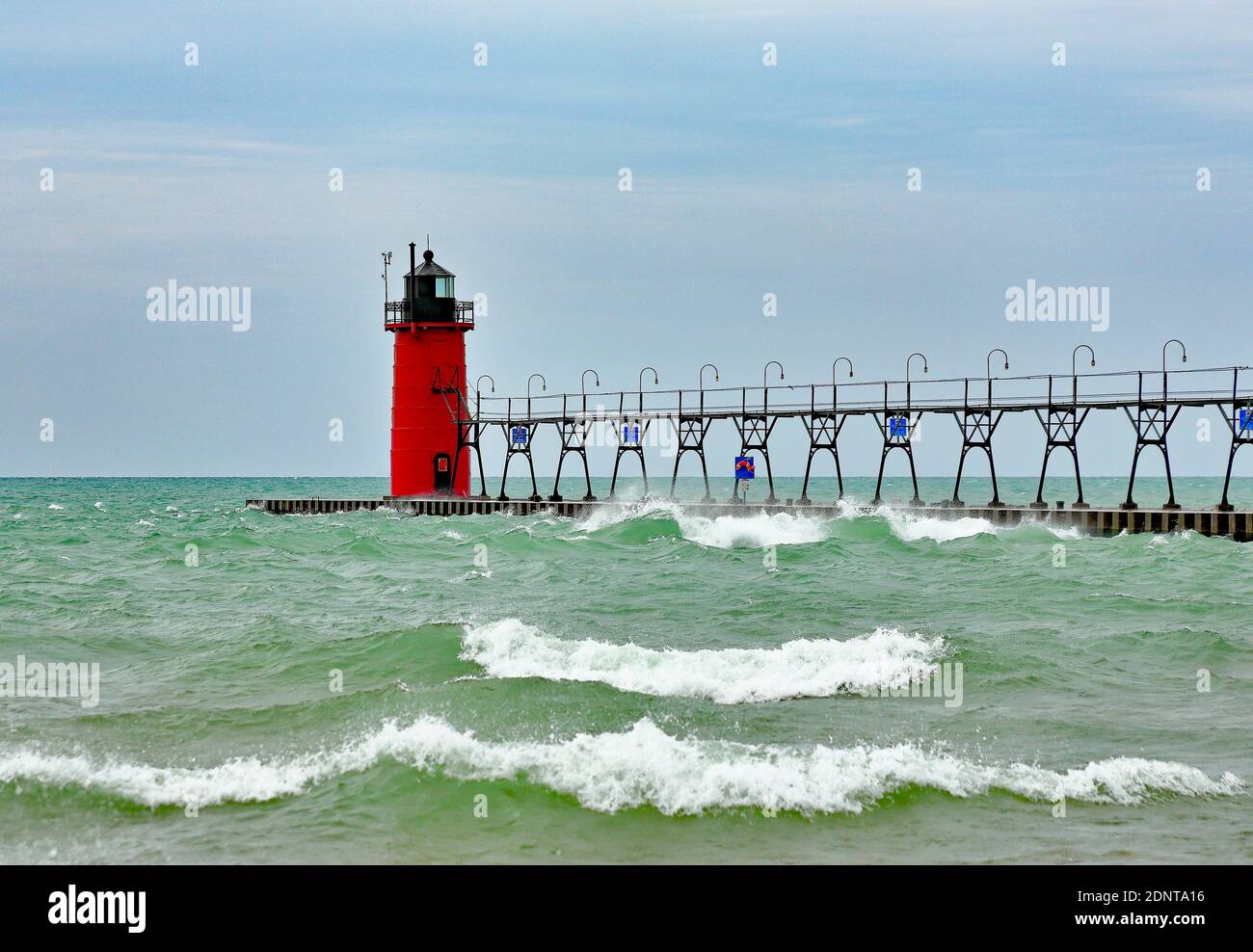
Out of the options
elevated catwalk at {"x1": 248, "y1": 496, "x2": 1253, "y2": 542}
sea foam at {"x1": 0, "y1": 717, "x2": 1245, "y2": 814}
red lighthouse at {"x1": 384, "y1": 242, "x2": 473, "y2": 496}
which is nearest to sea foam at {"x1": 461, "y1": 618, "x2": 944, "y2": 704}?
sea foam at {"x1": 0, "y1": 717, "x2": 1245, "y2": 814}

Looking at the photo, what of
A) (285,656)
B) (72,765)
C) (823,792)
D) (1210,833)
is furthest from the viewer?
(285,656)

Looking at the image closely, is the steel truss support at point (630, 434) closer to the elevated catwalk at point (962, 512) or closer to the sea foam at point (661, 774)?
the elevated catwalk at point (962, 512)

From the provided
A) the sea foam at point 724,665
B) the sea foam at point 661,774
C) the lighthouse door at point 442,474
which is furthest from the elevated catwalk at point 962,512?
the sea foam at point 661,774

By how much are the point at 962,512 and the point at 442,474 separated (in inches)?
821

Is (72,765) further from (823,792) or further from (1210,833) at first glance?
(1210,833)

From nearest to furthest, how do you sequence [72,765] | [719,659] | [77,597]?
[72,765] < [719,659] < [77,597]

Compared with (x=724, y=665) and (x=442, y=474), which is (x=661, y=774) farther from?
(x=442, y=474)

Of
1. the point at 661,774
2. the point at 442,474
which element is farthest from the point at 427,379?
the point at 661,774

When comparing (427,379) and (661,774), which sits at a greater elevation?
(427,379)

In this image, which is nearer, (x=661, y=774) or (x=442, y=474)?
(x=661, y=774)

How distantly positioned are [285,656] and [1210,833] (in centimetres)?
1137

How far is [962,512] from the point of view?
130 feet
